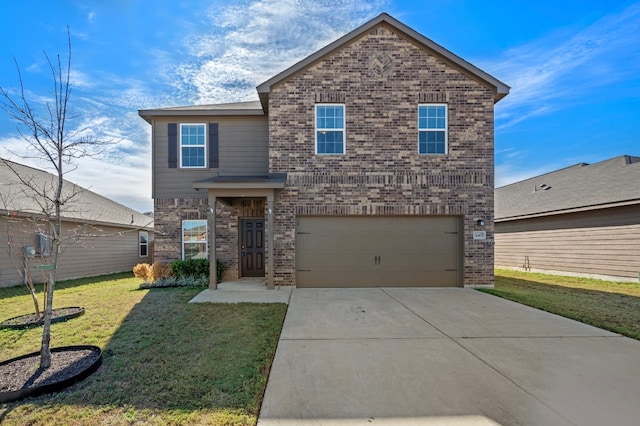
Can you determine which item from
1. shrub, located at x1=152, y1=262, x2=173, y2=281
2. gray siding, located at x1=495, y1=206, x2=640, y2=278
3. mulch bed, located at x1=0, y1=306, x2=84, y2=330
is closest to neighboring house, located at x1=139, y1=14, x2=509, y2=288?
shrub, located at x1=152, y1=262, x2=173, y2=281

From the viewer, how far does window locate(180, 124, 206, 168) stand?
423 inches

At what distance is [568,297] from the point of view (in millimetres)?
8328

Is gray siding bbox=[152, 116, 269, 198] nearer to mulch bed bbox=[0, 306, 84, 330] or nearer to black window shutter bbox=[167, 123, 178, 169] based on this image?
black window shutter bbox=[167, 123, 178, 169]

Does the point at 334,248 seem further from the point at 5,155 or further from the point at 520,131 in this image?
the point at 520,131

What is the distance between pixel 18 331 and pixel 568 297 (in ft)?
40.3

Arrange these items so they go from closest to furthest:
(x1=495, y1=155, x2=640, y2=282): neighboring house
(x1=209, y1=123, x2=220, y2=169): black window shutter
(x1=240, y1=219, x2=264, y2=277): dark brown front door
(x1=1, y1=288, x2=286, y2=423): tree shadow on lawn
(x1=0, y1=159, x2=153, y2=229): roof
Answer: (x1=1, y1=288, x2=286, y2=423): tree shadow on lawn
(x1=0, y1=159, x2=153, y2=229): roof
(x1=240, y1=219, x2=264, y2=277): dark brown front door
(x1=209, y1=123, x2=220, y2=169): black window shutter
(x1=495, y1=155, x2=640, y2=282): neighboring house

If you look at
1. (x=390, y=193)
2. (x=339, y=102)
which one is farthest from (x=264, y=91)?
(x=390, y=193)

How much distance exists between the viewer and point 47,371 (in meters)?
3.66

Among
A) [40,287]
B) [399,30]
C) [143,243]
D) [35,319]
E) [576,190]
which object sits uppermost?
[399,30]

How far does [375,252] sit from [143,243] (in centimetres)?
1315

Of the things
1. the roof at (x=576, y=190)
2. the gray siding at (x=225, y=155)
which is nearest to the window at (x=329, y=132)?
the gray siding at (x=225, y=155)

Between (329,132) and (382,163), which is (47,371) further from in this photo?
(382,163)

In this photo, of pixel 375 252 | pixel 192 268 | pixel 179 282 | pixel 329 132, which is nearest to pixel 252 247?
pixel 192 268

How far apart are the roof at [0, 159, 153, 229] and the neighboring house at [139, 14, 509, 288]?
252 inches
